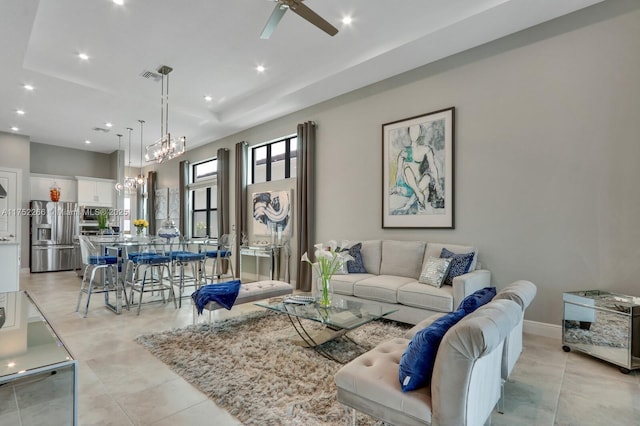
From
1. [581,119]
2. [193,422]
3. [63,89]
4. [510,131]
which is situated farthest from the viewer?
[63,89]

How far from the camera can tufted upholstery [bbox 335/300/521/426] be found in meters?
1.38

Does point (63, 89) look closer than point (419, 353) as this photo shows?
No

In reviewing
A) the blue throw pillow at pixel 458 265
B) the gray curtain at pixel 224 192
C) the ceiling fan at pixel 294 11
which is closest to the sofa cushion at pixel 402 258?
the blue throw pillow at pixel 458 265

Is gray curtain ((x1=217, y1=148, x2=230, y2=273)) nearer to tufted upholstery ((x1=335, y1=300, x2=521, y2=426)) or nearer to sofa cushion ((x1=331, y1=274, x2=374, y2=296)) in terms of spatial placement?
sofa cushion ((x1=331, y1=274, x2=374, y2=296))

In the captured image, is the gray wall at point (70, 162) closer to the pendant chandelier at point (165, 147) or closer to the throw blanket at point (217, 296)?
the pendant chandelier at point (165, 147)

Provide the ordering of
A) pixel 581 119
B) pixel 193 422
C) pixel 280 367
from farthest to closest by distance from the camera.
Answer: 1. pixel 581 119
2. pixel 280 367
3. pixel 193 422

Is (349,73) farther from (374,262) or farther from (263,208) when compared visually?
(263,208)

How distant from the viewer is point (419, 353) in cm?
156

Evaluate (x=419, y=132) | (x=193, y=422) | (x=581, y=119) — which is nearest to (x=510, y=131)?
(x=581, y=119)

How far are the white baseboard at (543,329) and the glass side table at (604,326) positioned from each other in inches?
13.5

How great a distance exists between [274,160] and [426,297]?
451cm

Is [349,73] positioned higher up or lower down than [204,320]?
higher up

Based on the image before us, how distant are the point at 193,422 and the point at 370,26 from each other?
4.20 meters

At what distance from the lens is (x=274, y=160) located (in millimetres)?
6992
